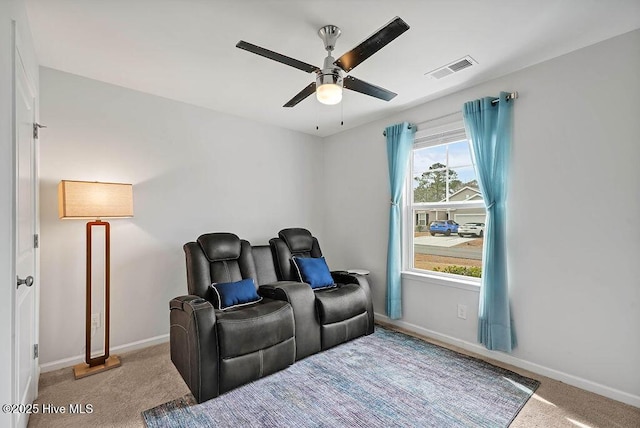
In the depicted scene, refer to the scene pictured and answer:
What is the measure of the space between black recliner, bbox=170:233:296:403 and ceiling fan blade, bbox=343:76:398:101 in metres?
1.82

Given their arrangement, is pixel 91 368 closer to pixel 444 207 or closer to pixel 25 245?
pixel 25 245

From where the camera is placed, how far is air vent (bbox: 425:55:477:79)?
2.49 m

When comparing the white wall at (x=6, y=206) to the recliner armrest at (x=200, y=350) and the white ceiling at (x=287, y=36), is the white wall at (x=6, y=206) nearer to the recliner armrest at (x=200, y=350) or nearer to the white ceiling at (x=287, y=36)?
the white ceiling at (x=287, y=36)

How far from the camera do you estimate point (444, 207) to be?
333cm

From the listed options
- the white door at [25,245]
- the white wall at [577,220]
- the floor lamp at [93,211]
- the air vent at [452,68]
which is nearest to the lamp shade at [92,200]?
the floor lamp at [93,211]

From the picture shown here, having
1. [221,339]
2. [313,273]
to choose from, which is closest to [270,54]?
[221,339]

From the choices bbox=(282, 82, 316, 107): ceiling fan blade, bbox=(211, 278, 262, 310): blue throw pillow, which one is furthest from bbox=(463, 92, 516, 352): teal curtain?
bbox=(211, 278, 262, 310): blue throw pillow

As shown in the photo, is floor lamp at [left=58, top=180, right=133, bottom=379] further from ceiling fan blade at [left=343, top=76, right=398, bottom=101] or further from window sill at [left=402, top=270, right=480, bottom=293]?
window sill at [left=402, top=270, right=480, bottom=293]

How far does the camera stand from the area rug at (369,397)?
6.36 feet

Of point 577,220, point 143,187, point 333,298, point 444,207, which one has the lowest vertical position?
point 333,298

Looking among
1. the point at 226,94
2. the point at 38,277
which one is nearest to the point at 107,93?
the point at 226,94

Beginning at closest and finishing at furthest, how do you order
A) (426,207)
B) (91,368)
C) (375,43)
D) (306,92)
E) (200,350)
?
(375,43) < (200,350) < (306,92) < (91,368) < (426,207)

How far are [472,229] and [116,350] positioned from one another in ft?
12.1

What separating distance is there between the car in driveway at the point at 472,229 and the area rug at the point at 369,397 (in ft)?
3.88
